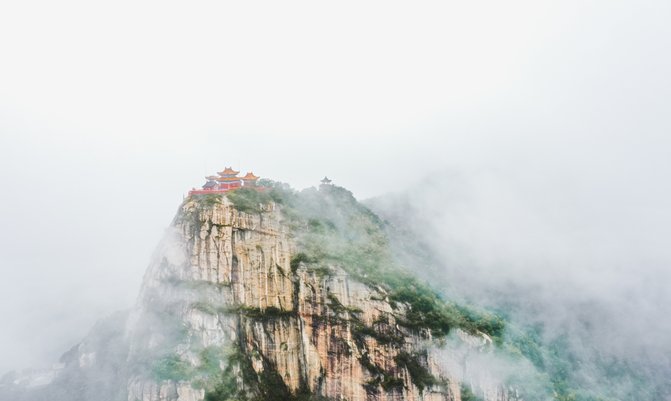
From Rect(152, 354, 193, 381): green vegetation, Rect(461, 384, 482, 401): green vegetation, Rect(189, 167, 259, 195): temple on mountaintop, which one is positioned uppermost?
Rect(189, 167, 259, 195): temple on mountaintop

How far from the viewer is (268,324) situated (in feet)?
229

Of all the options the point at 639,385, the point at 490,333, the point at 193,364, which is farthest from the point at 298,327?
the point at 639,385

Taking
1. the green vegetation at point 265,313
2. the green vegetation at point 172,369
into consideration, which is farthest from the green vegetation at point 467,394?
the green vegetation at point 172,369

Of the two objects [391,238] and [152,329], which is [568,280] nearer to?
[391,238]

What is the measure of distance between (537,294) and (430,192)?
3157cm

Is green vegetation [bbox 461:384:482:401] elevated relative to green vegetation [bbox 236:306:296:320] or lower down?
lower down

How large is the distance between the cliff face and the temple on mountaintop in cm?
533

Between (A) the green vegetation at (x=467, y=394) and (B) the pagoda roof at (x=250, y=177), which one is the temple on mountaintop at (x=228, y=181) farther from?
(A) the green vegetation at (x=467, y=394)

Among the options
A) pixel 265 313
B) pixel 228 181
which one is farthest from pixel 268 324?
pixel 228 181

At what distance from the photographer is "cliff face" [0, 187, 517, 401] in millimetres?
66000

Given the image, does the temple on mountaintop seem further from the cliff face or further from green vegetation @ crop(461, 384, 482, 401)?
green vegetation @ crop(461, 384, 482, 401)

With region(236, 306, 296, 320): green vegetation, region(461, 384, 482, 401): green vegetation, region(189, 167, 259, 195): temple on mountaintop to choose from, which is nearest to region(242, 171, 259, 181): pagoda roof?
region(189, 167, 259, 195): temple on mountaintop

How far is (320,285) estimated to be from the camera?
72312 mm

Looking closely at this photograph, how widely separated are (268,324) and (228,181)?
21491 mm
